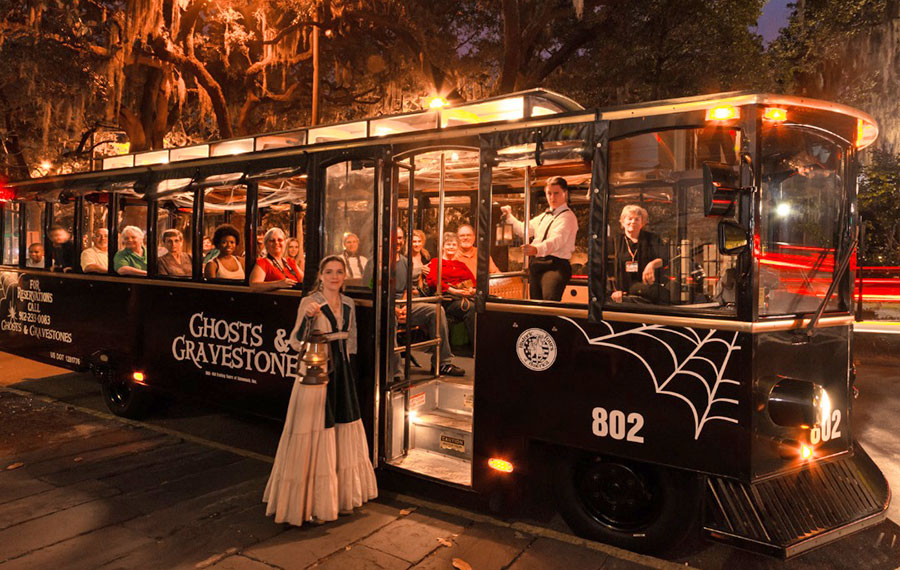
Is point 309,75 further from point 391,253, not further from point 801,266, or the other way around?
point 801,266

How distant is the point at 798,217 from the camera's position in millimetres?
4113

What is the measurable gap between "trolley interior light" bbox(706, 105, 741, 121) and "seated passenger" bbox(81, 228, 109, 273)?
708 cm

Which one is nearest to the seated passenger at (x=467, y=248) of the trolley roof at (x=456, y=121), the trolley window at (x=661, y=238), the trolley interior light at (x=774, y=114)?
the trolley roof at (x=456, y=121)

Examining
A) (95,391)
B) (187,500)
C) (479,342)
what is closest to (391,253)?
(479,342)

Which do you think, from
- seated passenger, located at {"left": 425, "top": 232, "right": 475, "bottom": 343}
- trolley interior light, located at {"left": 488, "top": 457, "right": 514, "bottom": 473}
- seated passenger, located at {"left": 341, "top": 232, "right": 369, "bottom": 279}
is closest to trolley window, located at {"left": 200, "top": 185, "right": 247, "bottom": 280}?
seated passenger, located at {"left": 341, "top": 232, "right": 369, "bottom": 279}

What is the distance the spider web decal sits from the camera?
3.68 meters

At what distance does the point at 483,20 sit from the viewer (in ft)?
52.6

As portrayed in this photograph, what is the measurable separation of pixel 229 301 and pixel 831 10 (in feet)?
59.2

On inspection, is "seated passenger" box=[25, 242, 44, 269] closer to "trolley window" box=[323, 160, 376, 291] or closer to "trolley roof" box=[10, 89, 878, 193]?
"trolley roof" box=[10, 89, 878, 193]

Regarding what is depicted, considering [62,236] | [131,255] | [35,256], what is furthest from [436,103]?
[35,256]

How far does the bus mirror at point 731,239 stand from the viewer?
3619 mm

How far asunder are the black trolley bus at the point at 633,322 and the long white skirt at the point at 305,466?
76cm

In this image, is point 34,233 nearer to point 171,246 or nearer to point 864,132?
point 171,246

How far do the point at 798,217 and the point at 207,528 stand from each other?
470 cm
